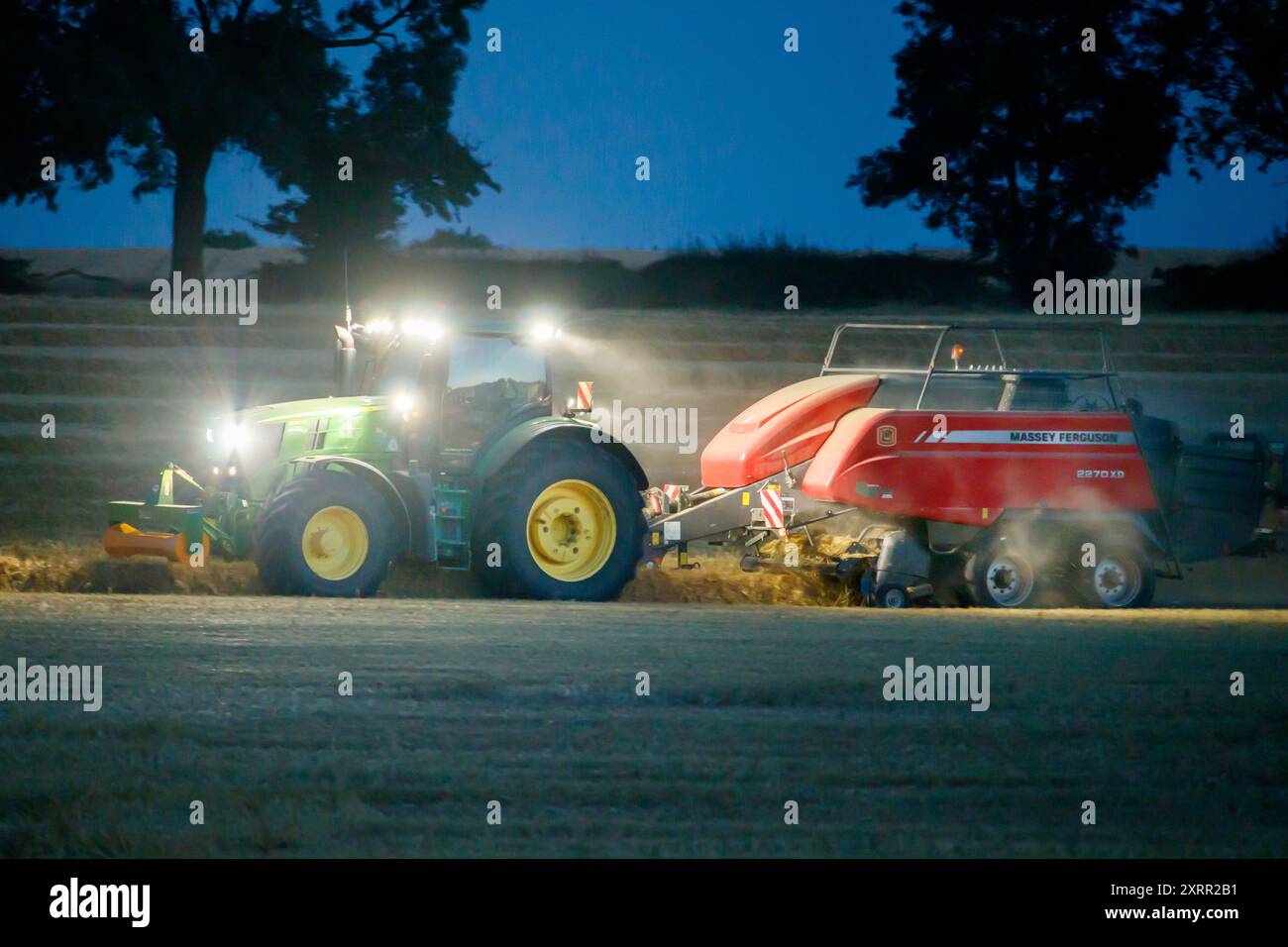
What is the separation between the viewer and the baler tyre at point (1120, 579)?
1259 centimetres

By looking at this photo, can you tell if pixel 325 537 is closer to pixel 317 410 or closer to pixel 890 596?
pixel 317 410

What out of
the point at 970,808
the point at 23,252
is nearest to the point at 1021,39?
the point at 23,252

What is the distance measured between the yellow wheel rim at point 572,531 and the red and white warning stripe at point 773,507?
157 centimetres

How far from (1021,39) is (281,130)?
12882mm

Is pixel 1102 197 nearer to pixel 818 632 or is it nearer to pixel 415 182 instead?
pixel 415 182

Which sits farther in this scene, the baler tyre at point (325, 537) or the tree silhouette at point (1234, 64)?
the tree silhouette at point (1234, 64)

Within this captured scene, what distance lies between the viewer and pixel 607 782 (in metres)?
5.86
